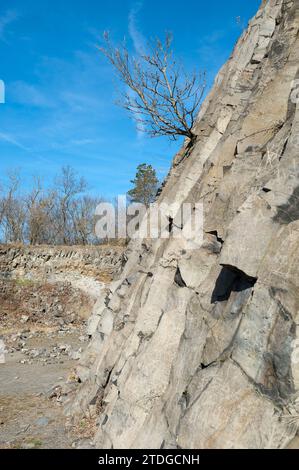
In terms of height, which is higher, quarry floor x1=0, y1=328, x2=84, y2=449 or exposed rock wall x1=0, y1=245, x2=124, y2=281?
exposed rock wall x1=0, y1=245, x2=124, y2=281

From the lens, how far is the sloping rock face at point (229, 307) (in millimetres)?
3963

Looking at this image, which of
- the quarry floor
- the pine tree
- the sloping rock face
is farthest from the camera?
the pine tree

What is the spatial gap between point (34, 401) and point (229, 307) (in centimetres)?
820

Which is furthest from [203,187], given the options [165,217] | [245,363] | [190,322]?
[245,363]

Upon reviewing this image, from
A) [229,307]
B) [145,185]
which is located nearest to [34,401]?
[229,307]

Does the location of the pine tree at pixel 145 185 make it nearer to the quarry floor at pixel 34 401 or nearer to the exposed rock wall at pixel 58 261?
the exposed rock wall at pixel 58 261

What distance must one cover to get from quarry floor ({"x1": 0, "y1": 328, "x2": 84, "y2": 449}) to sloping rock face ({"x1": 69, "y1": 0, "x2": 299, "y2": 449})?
2.76 feet

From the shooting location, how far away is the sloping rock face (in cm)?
396

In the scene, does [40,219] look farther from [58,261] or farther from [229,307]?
[229,307]

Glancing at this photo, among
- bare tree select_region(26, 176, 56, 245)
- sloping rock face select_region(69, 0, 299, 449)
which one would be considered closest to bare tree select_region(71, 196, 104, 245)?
bare tree select_region(26, 176, 56, 245)

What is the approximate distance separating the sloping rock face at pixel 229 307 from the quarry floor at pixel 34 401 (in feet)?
2.76

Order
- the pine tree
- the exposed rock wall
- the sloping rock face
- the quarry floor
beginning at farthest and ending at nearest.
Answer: the pine tree, the exposed rock wall, the quarry floor, the sloping rock face

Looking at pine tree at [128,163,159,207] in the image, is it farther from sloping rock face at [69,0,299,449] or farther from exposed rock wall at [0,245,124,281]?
sloping rock face at [69,0,299,449]

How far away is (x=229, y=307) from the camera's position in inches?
196
